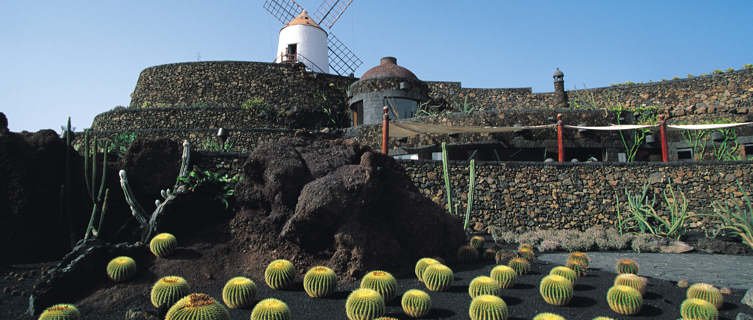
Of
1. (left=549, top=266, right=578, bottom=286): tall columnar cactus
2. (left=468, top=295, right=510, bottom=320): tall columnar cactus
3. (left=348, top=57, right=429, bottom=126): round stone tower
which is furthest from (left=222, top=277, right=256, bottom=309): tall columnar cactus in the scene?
(left=348, top=57, right=429, bottom=126): round stone tower

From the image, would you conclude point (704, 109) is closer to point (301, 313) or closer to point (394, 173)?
point (394, 173)

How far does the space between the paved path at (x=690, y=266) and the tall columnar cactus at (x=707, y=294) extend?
120cm

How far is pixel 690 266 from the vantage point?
6.88 metres

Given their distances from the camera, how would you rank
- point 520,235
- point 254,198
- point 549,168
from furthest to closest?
point 549,168 < point 520,235 < point 254,198

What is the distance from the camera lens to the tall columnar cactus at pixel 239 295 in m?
4.57

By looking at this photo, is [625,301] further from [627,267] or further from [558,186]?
[558,186]

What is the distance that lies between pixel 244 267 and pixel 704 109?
1742cm

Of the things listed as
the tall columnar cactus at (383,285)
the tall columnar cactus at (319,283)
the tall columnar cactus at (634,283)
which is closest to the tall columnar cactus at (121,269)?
the tall columnar cactus at (319,283)

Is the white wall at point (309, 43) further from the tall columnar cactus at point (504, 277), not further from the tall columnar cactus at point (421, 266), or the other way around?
the tall columnar cactus at point (504, 277)

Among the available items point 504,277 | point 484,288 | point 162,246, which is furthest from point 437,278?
point 162,246

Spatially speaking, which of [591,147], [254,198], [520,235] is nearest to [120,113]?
[254,198]

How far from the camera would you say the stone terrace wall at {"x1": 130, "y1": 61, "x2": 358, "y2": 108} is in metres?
20.3

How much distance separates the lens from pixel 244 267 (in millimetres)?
5738

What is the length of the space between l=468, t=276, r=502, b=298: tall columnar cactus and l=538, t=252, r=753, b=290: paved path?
264cm
